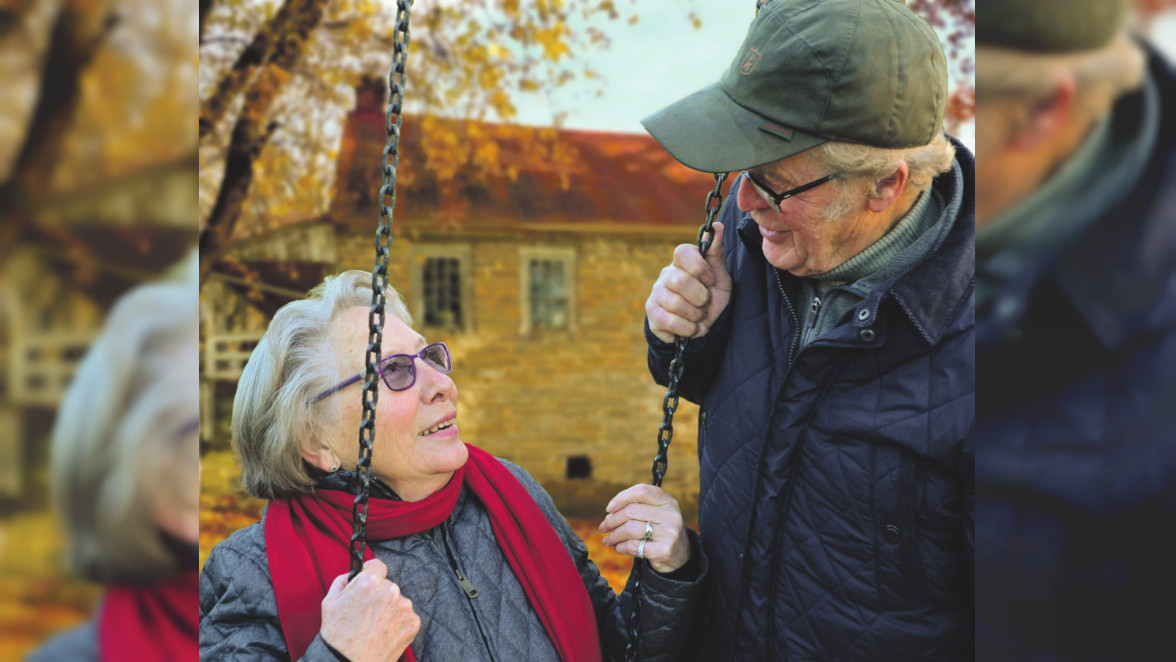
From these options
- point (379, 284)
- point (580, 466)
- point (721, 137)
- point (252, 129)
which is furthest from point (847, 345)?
point (580, 466)

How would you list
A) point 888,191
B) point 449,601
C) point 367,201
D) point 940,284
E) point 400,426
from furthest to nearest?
point 367,201
point 400,426
point 449,601
point 888,191
point 940,284

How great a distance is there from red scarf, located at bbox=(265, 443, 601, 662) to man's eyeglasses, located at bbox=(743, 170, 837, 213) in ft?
3.43

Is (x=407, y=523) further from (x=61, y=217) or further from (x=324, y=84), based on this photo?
(x=324, y=84)

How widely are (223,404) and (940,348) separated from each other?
1037 centimetres

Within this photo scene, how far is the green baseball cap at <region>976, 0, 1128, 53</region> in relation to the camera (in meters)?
0.49

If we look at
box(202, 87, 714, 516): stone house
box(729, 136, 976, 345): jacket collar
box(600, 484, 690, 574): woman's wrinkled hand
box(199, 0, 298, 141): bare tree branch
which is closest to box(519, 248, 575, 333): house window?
box(202, 87, 714, 516): stone house

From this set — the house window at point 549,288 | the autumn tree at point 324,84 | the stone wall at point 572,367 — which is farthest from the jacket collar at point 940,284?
the house window at point 549,288

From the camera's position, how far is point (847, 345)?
167 cm

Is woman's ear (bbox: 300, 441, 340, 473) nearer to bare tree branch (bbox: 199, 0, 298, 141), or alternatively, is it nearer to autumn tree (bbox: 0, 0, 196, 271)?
autumn tree (bbox: 0, 0, 196, 271)

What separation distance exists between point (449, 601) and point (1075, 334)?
1719mm

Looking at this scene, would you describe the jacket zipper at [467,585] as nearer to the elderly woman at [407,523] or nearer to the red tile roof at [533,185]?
the elderly woman at [407,523]

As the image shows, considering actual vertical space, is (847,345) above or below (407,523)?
above

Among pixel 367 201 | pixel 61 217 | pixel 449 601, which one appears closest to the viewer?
pixel 61 217

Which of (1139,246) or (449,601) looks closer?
(1139,246)
